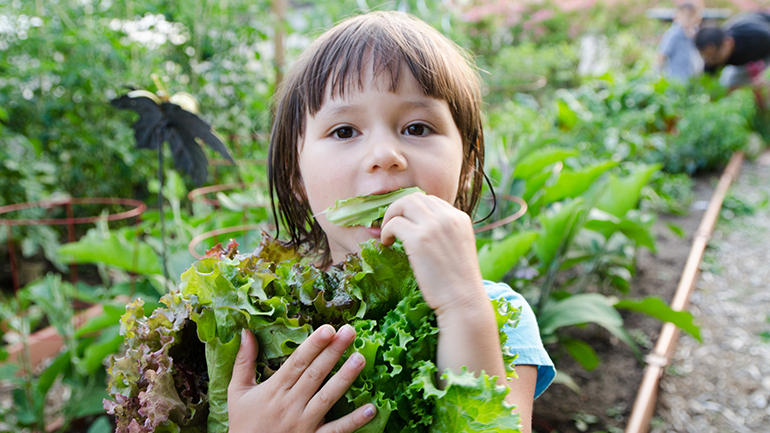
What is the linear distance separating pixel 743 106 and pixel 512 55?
4.04 meters

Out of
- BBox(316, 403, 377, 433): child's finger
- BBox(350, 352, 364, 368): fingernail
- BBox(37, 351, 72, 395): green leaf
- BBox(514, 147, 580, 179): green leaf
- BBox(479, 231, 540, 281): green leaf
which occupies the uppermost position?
BBox(350, 352, 364, 368): fingernail

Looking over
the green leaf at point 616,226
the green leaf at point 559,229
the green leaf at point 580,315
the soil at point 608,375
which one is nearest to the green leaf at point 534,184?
the green leaf at point 616,226

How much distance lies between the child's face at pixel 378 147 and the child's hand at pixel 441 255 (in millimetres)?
199

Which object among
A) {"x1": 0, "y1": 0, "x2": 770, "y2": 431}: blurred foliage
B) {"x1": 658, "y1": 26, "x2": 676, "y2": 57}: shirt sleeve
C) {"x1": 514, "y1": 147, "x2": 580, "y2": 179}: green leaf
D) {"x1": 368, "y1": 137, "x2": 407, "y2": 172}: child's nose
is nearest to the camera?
Result: {"x1": 368, "y1": 137, "x2": 407, "y2": 172}: child's nose

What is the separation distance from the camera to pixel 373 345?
3.22ft

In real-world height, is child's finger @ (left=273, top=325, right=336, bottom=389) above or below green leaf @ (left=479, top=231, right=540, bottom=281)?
above

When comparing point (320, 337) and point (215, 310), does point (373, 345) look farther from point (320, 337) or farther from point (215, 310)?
point (215, 310)

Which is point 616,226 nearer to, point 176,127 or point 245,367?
point 176,127

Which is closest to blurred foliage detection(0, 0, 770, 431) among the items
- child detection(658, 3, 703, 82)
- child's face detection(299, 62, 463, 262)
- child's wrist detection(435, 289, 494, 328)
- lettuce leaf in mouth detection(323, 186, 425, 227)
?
child's face detection(299, 62, 463, 262)

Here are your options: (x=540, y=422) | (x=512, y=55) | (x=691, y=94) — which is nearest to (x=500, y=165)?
(x=540, y=422)

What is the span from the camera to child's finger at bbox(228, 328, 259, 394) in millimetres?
1019

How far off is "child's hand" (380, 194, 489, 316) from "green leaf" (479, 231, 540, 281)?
1.18 metres

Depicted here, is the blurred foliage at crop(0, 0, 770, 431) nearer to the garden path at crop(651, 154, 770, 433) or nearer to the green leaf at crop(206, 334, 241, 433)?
the garden path at crop(651, 154, 770, 433)

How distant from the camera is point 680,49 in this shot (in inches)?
341
